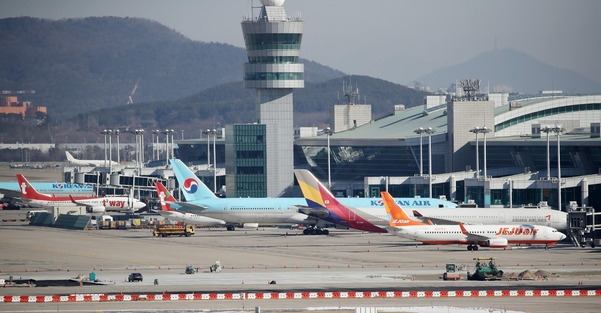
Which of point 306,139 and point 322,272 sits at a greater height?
point 306,139

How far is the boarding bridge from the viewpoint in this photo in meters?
104

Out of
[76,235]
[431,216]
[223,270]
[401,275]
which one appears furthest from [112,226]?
[401,275]

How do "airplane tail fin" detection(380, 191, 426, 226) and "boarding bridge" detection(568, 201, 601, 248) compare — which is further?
"boarding bridge" detection(568, 201, 601, 248)

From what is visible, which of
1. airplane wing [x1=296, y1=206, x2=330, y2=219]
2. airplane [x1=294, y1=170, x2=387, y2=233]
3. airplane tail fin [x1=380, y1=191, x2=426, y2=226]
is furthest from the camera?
airplane wing [x1=296, y1=206, x2=330, y2=219]

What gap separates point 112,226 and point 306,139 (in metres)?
51.1

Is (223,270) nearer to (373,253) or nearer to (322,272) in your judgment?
(322,272)

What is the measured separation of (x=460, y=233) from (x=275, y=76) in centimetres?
6777

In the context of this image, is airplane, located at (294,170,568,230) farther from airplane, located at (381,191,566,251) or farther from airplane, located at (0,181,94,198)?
airplane, located at (0,181,94,198)

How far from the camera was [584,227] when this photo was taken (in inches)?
4114

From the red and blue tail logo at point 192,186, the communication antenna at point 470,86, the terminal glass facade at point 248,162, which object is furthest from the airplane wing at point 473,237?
the terminal glass facade at point 248,162

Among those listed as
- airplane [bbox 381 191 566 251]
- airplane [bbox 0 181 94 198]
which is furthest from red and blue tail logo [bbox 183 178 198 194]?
airplane [bbox 0 181 94 198]

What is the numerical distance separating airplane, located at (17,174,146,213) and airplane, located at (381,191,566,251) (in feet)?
213

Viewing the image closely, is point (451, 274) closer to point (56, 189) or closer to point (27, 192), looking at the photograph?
point (27, 192)

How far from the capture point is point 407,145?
163 metres
